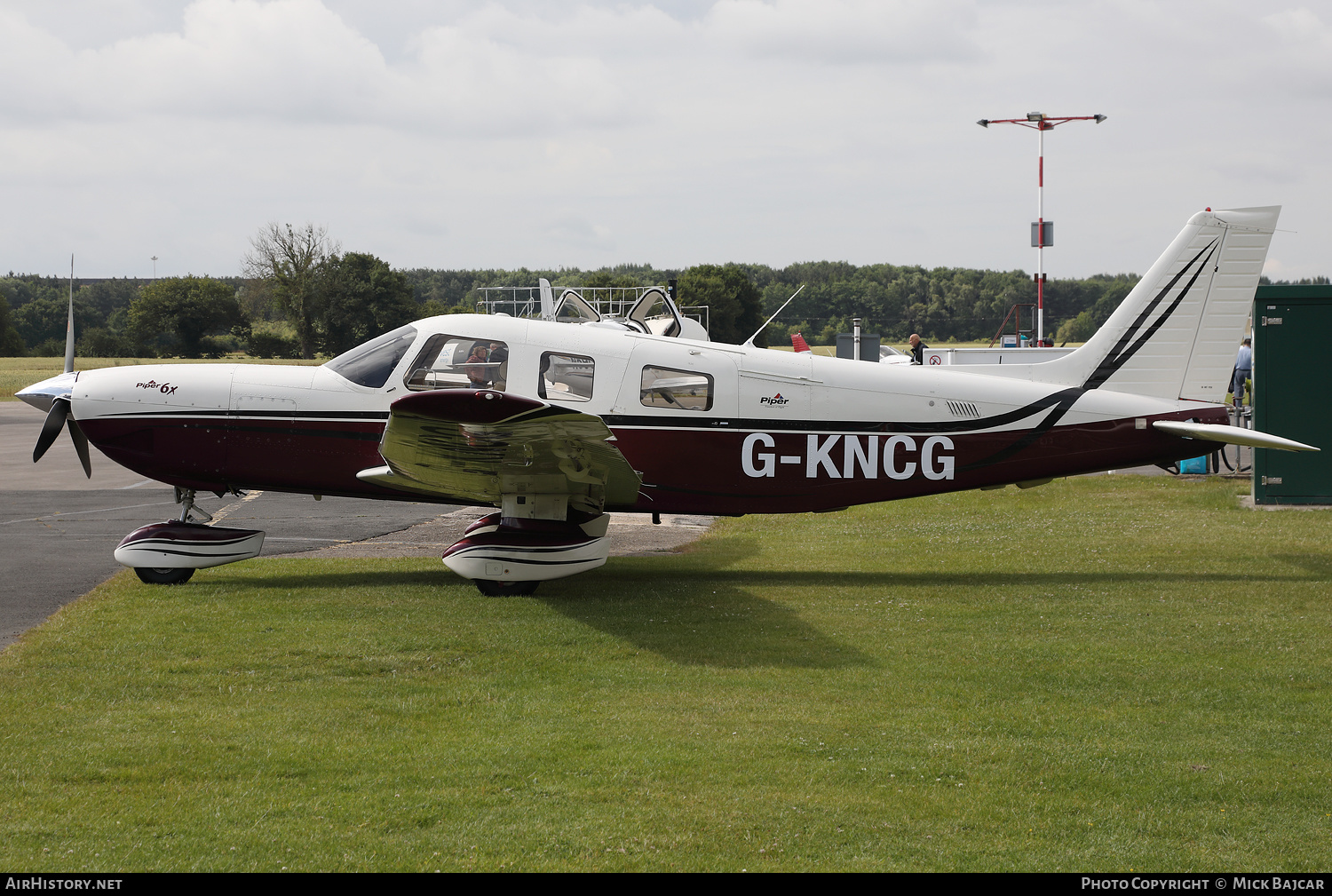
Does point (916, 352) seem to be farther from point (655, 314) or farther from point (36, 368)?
point (36, 368)

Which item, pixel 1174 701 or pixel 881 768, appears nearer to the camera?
pixel 881 768

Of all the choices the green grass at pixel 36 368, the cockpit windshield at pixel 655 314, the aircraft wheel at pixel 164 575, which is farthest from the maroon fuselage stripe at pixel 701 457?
the green grass at pixel 36 368

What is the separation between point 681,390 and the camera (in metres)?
9.25

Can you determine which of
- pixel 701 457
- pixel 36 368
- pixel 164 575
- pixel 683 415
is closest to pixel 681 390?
pixel 683 415

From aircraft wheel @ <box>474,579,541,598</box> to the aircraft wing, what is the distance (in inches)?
30.3

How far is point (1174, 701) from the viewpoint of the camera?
6039mm

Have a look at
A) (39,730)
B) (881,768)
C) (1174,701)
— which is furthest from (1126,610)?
(39,730)

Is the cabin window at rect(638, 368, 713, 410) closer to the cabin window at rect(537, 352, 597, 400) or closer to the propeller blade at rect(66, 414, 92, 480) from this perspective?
the cabin window at rect(537, 352, 597, 400)

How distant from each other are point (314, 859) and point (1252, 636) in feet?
21.5

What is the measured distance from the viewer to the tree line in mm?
69000

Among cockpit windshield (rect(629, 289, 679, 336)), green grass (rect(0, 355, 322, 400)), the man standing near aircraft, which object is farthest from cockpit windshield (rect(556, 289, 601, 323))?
green grass (rect(0, 355, 322, 400))

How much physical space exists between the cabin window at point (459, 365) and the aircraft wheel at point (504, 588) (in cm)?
171

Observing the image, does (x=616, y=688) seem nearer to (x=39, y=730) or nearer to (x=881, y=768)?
(x=881, y=768)

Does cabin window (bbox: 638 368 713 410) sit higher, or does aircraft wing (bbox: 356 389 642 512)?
cabin window (bbox: 638 368 713 410)
